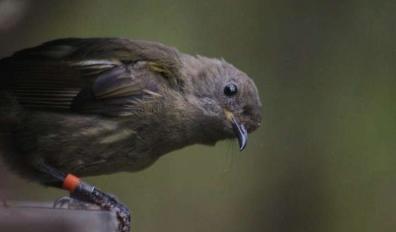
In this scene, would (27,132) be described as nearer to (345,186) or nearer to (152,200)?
(152,200)

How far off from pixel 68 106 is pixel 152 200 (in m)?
0.65

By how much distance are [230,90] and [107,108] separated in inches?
10.5

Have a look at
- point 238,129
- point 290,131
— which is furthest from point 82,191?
point 290,131

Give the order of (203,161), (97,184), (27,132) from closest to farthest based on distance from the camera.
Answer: (27,132) → (97,184) → (203,161)

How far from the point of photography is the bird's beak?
94.7 inches

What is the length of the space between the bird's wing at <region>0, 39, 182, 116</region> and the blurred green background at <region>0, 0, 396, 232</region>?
0.29 meters

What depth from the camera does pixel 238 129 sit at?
2428 mm

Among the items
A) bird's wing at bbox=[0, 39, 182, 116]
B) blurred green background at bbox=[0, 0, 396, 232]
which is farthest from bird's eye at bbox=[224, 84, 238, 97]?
blurred green background at bbox=[0, 0, 396, 232]

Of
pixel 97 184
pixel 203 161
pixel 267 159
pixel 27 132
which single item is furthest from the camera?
pixel 267 159

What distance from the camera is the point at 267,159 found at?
3.14 m

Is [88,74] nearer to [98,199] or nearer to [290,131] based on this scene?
Answer: [98,199]

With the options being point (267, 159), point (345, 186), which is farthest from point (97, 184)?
point (345, 186)

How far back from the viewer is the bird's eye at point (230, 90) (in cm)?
244

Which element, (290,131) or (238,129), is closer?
(238,129)
